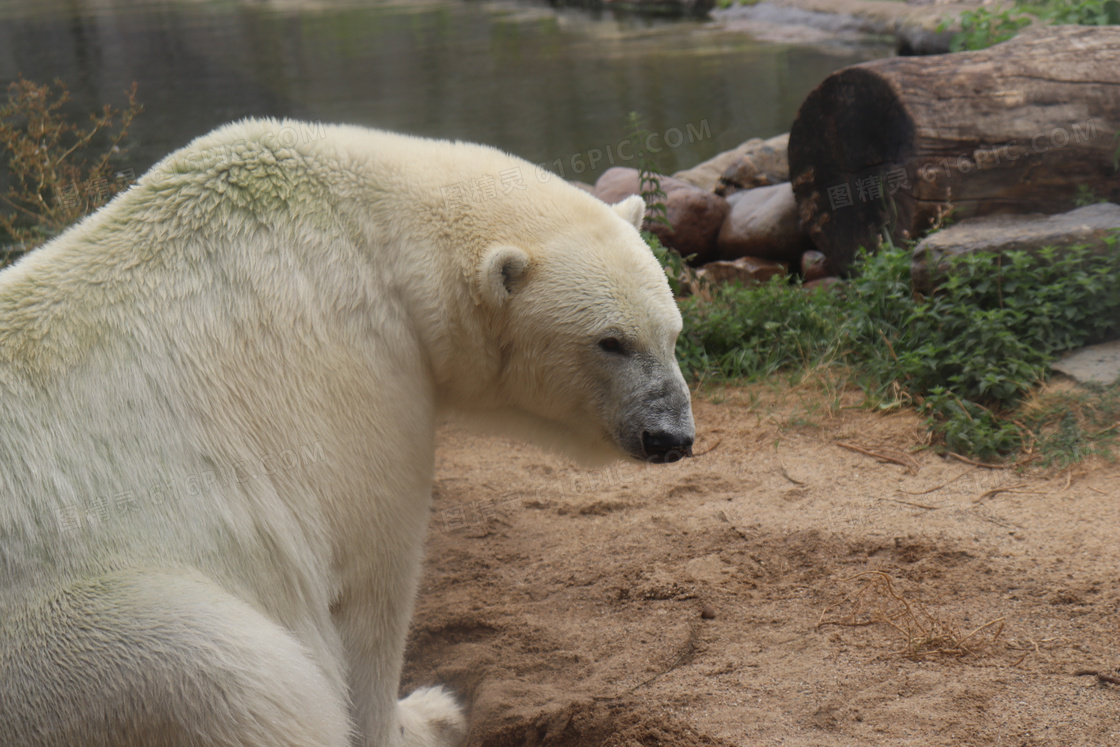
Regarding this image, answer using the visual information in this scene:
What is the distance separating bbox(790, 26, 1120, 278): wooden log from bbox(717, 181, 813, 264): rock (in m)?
1.11

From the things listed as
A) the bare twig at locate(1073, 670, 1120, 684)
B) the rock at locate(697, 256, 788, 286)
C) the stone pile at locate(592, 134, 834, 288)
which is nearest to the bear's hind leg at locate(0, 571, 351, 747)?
the bare twig at locate(1073, 670, 1120, 684)

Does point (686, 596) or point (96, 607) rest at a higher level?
point (96, 607)

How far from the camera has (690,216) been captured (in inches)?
269

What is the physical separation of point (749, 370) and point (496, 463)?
61.9 inches

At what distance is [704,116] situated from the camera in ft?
39.0

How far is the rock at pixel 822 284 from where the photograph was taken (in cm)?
552

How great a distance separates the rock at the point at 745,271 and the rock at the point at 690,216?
1.21 feet

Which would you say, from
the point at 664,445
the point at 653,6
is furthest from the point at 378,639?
the point at 653,6

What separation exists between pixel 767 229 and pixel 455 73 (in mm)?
11546

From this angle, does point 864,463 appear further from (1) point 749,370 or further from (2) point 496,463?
(2) point 496,463

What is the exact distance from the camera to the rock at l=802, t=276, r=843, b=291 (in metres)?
5.52

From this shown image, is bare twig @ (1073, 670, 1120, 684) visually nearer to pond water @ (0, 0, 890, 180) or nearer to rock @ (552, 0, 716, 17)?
pond water @ (0, 0, 890, 180)

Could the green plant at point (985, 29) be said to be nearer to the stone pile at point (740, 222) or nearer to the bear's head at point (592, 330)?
the stone pile at point (740, 222)

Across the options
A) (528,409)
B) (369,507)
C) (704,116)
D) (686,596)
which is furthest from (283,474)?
(704,116)
